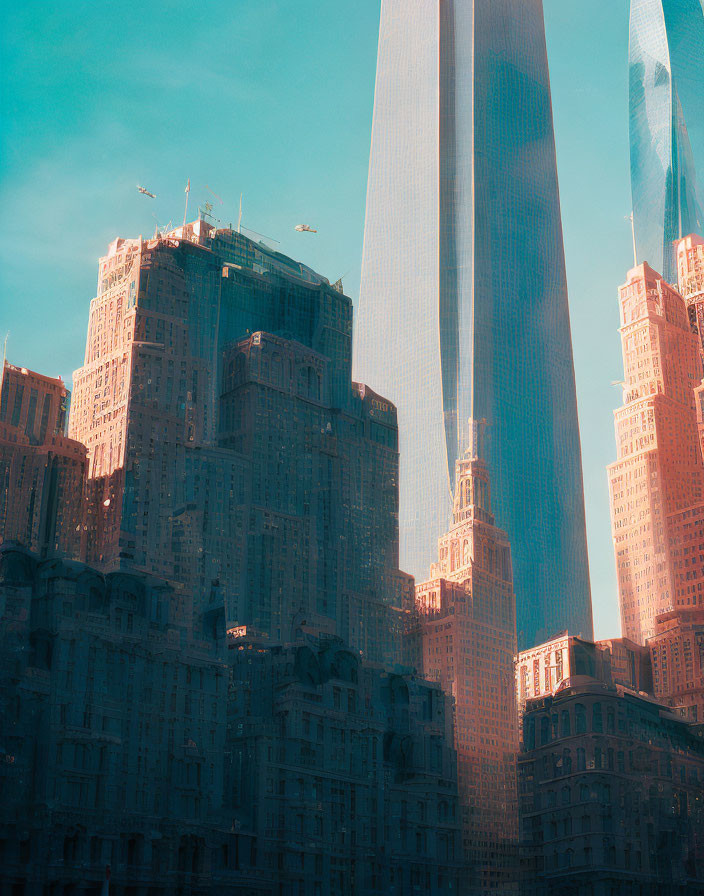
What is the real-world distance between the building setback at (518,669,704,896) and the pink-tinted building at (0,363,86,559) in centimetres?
7002

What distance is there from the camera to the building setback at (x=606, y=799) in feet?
545

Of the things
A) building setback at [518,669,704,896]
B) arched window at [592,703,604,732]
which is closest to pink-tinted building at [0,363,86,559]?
building setback at [518,669,704,896]

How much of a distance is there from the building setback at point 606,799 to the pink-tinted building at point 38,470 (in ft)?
230

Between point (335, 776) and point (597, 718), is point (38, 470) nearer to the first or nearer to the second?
point (335, 776)

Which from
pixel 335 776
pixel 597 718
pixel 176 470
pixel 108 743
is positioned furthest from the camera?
pixel 176 470

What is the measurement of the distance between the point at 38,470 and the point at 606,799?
86.6 meters

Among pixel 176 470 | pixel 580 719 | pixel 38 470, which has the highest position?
pixel 176 470

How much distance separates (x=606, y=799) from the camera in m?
168

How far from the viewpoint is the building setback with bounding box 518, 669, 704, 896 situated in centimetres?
16625

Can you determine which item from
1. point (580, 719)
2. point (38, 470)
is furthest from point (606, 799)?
point (38, 470)

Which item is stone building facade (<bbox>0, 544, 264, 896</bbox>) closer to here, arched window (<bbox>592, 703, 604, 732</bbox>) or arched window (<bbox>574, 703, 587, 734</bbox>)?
arched window (<bbox>574, 703, 587, 734</bbox>)

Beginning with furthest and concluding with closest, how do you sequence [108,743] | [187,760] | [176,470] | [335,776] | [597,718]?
[176,470] < [597,718] < [335,776] < [187,760] < [108,743]

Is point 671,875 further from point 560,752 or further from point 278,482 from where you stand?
point 278,482

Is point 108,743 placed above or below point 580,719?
below
